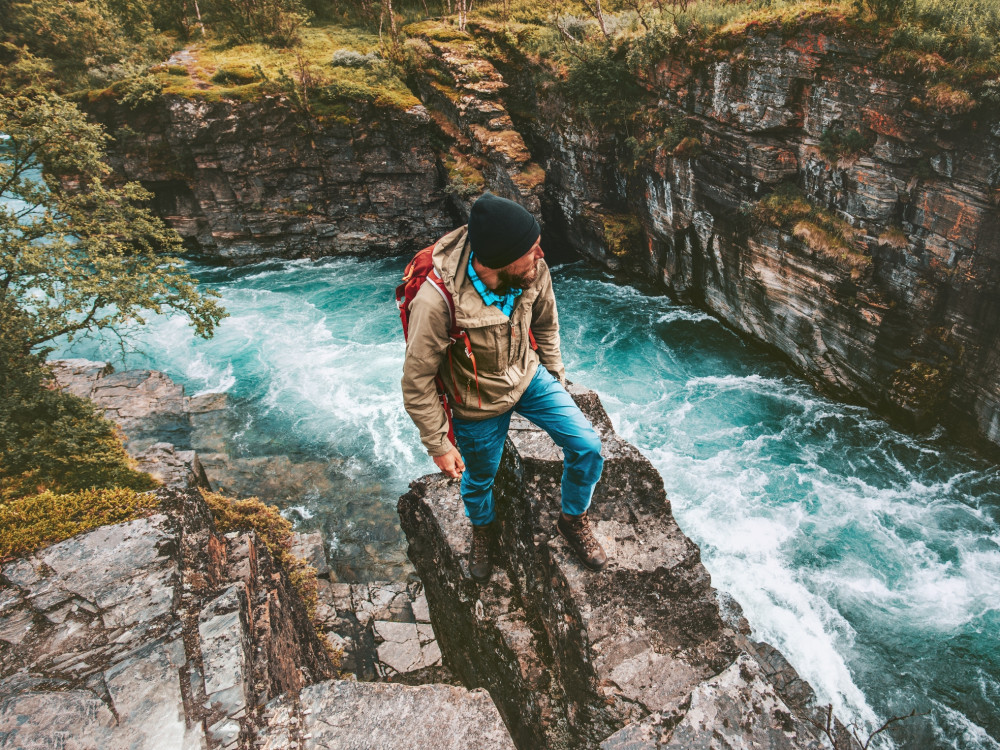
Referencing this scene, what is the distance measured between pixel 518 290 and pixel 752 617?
816 cm

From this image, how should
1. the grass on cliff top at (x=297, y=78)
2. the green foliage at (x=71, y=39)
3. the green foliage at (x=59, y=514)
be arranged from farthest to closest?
1. the green foliage at (x=71, y=39)
2. the grass on cliff top at (x=297, y=78)
3. the green foliage at (x=59, y=514)

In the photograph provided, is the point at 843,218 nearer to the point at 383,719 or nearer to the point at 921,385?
the point at 921,385

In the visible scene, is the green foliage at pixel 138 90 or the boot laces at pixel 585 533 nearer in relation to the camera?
the boot laces at pixel 585 533

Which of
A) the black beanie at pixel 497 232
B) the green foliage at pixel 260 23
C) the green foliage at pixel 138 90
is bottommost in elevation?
the black beanie at pixel 497 232

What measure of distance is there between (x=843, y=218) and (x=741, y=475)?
5999 millimetres

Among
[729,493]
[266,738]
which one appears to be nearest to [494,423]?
[266,738]

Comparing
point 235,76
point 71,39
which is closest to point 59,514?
point 235,76

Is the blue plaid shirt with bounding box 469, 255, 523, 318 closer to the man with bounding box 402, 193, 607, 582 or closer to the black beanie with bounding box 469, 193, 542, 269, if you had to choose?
the man with bounding box 402, 193, 607, 582

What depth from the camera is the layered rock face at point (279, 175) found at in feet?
63.3

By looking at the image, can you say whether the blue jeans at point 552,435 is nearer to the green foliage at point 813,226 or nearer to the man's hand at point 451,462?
the man's hand at point 451,462

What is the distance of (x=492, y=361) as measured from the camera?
3.07 meters

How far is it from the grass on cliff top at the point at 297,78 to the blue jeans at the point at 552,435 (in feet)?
64.2

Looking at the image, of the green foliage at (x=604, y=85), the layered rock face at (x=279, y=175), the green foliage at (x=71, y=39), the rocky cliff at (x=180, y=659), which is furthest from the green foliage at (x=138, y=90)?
the rocky cliff at (x=180, y=659)

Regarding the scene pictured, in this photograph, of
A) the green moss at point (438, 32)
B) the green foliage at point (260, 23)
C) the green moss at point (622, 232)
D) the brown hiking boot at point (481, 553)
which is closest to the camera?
the brown hiking boot at point (481, 553)
